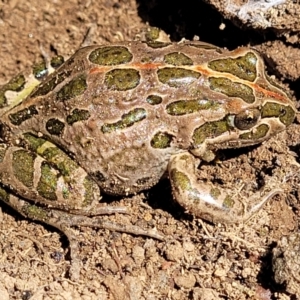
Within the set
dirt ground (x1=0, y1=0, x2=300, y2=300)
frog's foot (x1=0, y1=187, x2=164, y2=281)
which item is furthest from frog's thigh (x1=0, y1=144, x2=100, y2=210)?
dirt ground (x1=0, y1=0, x2=300, y2=300)

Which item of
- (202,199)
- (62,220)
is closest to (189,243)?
(202,199)

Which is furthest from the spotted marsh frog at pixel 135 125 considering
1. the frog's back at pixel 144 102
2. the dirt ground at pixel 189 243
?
the dirt ground at pixel 189 243

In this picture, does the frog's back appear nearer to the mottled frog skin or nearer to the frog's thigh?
the mottled frog skin

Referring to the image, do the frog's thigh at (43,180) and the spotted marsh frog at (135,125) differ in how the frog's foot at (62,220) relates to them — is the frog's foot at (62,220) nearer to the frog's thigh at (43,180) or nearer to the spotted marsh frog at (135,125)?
the spotted marsh frog at (135,125)

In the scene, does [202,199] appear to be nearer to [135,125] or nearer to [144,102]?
[135,125]

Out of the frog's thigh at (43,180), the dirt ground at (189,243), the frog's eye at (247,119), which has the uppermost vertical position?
the frog's eye at (247,119)

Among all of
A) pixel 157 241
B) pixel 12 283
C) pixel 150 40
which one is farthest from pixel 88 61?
pixel 12 283
